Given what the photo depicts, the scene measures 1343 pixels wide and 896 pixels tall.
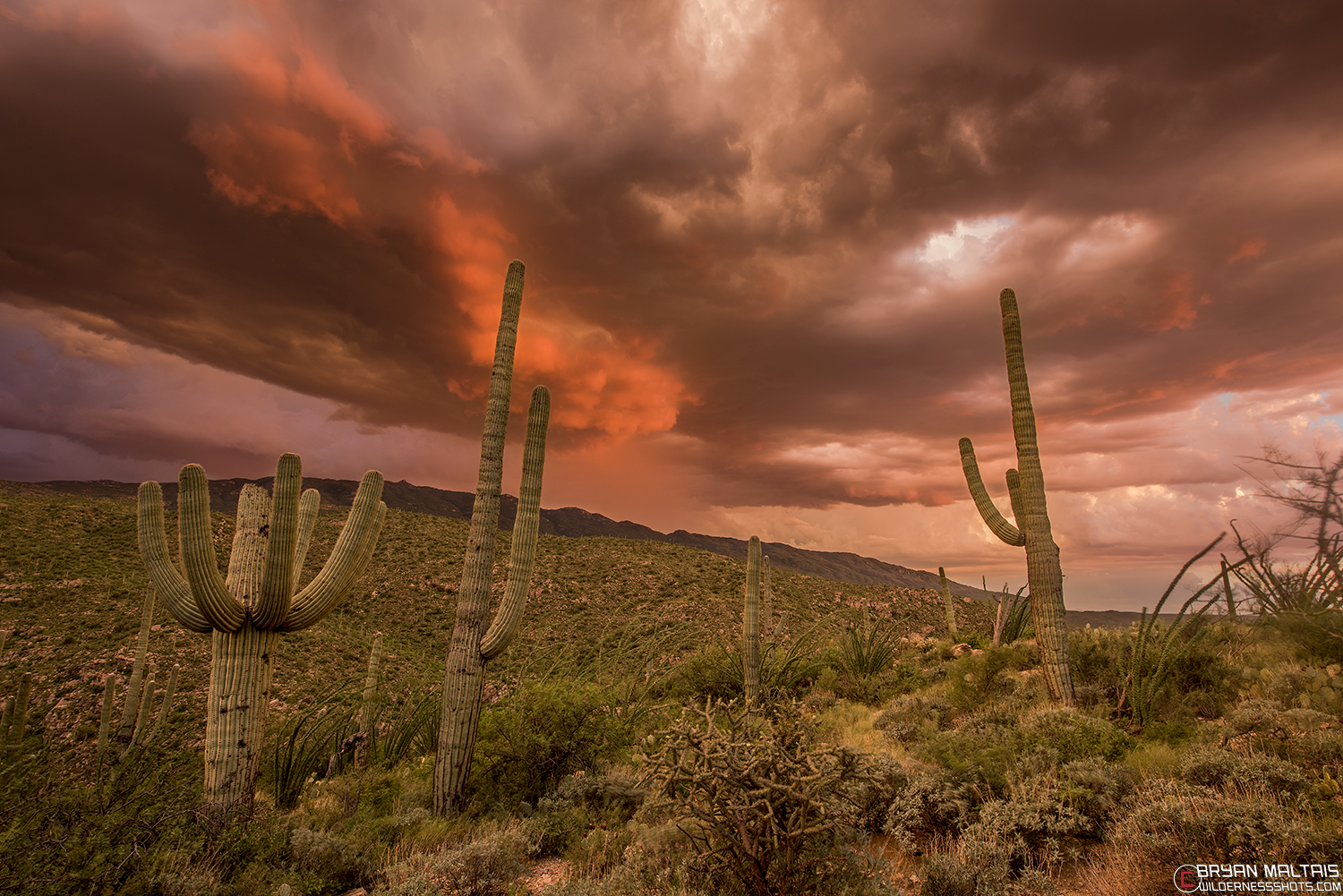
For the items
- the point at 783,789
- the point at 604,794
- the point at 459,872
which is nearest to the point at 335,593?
the point at 459,872

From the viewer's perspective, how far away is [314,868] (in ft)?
17.1

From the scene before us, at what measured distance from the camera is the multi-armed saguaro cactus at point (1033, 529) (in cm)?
830

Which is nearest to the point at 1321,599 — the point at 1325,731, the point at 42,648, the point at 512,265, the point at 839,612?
the point at 1325,731

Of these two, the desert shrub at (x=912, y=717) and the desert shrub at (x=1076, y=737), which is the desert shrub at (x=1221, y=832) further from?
the desert shrub at (x=912, y=717)

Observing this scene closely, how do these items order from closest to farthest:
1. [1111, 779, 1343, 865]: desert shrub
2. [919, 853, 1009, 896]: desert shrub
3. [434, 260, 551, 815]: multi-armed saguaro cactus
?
[1111, 779, 1343, 865]: desert shrub < [919, 853, 1009, 896]: desert shrub < [434, 260, 551, 815]: multi-armed saguaro cactus

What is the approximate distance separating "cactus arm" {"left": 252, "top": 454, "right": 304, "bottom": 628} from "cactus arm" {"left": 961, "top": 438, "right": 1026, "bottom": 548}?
1119 cm

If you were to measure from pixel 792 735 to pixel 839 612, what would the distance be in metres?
31.4

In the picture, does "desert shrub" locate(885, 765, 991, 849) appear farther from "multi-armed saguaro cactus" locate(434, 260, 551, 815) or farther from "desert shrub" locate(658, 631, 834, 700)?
"desert shrub" locate(658, 631, 834, 700)

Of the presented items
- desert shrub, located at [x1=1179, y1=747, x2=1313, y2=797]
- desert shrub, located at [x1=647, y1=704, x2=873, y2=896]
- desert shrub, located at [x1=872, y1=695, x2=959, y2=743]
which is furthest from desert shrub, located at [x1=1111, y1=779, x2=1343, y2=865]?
desert shrub, located at [x1=872, y1=695, x2=959, y2=743]

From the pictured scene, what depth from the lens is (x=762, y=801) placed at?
3.84 meters

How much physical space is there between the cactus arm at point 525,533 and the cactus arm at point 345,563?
1.94m

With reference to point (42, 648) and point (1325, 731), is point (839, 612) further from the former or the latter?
point (42, 648)

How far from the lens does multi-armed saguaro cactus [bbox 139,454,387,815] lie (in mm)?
6102

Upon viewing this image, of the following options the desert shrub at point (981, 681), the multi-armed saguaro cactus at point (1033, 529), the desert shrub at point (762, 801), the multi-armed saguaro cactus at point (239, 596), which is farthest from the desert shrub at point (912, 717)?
the multi-armed saguaro cactus at point (239, 596)
